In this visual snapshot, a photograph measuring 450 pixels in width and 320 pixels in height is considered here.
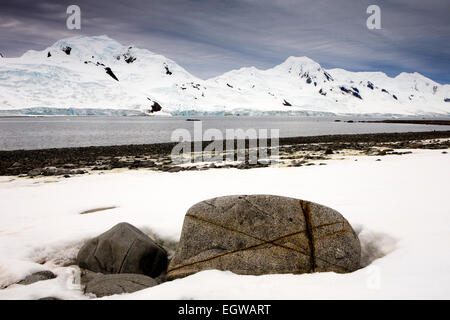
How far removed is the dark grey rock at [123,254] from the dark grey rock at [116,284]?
65cm

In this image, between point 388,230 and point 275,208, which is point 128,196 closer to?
point 275,208

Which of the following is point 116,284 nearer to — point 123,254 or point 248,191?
point 123,254

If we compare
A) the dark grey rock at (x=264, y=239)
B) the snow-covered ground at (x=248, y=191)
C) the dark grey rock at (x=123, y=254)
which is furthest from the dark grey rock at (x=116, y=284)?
the dark grey rock at (x=123, y=254)

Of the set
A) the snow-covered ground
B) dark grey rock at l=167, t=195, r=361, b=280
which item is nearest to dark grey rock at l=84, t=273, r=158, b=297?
the snow-covered ground

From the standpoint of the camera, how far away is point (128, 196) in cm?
1028

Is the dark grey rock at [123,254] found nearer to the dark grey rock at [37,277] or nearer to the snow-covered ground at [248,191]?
the snow-covered ground at [248,191]

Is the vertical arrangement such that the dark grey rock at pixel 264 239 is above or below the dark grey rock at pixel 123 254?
above

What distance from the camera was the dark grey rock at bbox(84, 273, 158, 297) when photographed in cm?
467

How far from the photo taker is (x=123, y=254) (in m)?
5.77

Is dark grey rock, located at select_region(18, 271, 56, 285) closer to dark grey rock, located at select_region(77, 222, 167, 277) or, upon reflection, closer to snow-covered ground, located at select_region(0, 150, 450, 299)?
snow-covered ground, located at select_region(0, 150, 450, 299)

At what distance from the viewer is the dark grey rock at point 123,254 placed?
573 cm

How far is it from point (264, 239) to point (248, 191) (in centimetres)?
536

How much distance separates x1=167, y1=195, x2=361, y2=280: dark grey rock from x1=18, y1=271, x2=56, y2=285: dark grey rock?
1.94 metres
